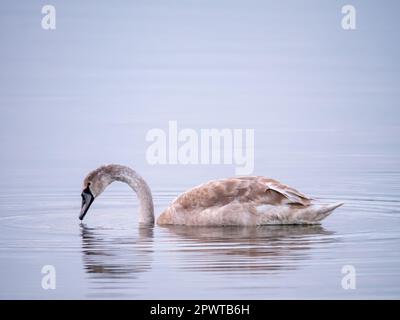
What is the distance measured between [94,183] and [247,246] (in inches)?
159

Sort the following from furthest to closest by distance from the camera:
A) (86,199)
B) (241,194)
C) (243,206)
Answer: (86,199), (241,194), (243,206)

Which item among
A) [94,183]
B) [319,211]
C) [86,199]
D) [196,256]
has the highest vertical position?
[94,183]

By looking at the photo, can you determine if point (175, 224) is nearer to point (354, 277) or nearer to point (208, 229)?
point (208, 229)

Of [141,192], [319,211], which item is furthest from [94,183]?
[319,211]

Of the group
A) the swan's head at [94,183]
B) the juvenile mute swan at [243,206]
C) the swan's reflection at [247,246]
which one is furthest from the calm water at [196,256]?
the swan's head at [94,183]

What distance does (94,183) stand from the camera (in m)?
19.8

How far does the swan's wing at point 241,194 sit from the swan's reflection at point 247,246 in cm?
39

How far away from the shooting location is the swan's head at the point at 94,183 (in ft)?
64.3

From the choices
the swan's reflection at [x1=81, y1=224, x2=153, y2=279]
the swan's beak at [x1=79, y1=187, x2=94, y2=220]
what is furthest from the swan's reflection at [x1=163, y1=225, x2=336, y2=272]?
the swan's beak at [x1=79, y1=187, x2=94, y2=220]

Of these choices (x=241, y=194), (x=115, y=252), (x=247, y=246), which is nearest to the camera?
(x=115, y=252)

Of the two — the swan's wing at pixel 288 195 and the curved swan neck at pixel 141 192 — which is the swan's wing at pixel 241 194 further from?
the curved swan neck at pixel 141 192

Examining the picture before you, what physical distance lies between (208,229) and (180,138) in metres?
15.3

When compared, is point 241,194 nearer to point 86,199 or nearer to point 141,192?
point 141,192

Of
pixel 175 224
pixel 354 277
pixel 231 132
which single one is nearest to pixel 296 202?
pixel 175 224
